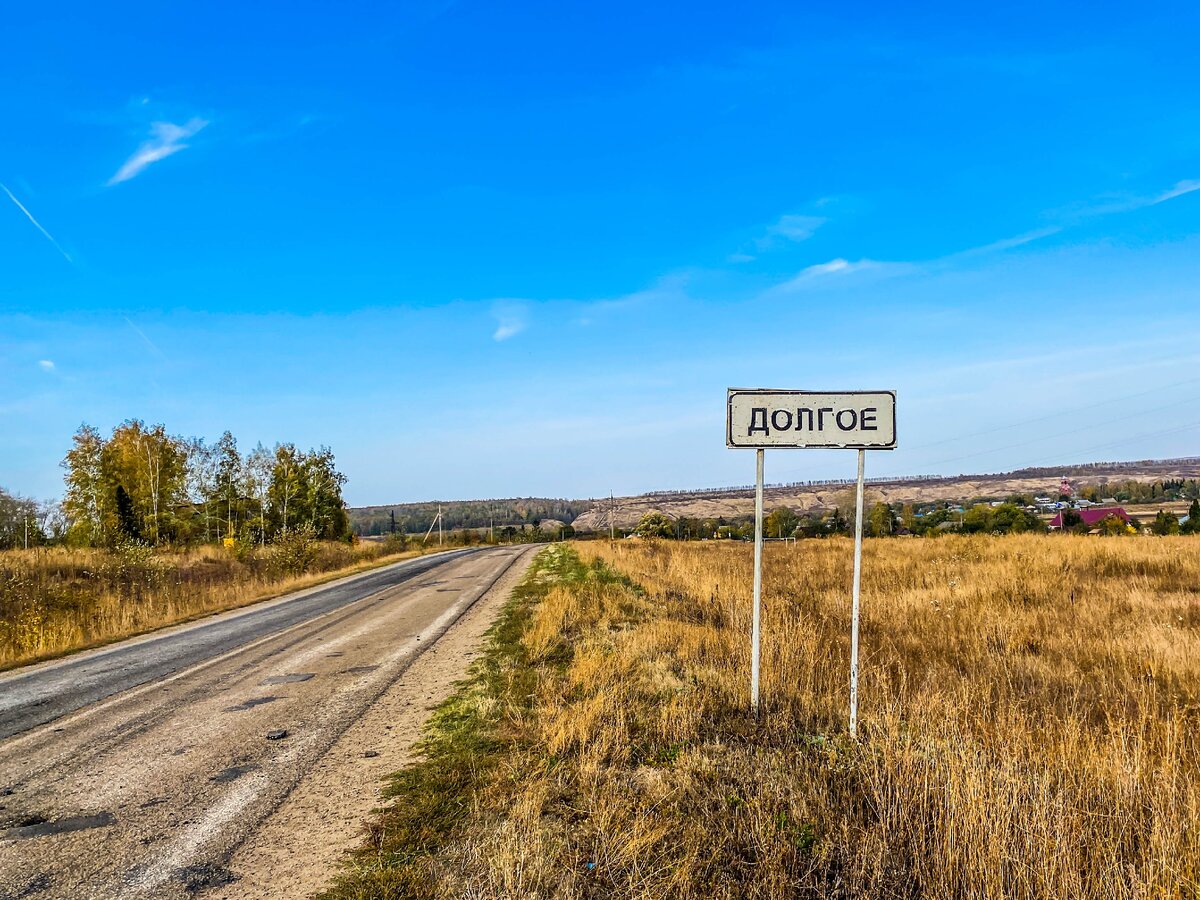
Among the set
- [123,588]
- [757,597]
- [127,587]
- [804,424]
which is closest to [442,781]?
[757,597]

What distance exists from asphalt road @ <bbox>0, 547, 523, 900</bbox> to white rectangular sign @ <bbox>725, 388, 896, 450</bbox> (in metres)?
4.76

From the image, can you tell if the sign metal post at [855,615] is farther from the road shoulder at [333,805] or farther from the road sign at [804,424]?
the road shoulder at [333,805]

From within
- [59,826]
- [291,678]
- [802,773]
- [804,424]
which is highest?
[804,424]

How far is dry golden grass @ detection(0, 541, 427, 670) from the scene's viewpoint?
12820 millimetres

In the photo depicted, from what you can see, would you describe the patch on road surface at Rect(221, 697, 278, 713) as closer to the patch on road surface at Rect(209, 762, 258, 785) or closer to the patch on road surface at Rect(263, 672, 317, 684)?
the patch on road surface at Rect(263, 672, 317, 684)

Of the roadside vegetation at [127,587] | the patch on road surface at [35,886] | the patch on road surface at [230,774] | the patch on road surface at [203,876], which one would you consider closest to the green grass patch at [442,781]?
the patch on road surface at [203,876]

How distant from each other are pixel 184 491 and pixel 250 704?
2016 inches

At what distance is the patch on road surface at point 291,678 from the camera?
8.49 m

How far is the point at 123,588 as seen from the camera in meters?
19.7

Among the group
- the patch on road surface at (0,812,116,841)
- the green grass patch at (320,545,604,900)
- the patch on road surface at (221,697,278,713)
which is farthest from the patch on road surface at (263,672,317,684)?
the patch on road surface at (0,812,116,841)

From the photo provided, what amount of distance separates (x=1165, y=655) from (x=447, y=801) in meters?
8.58

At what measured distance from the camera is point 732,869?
336 centimetres

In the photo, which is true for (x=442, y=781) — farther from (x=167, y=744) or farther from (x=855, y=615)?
(x=855, y=615)

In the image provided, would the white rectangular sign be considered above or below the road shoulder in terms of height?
above
